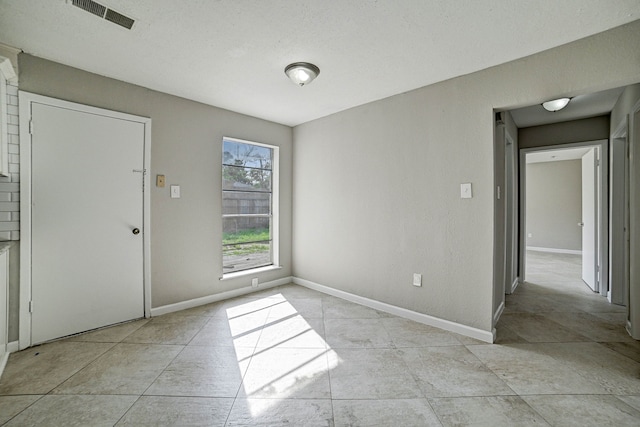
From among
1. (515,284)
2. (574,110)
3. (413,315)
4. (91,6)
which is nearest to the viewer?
(91,6)

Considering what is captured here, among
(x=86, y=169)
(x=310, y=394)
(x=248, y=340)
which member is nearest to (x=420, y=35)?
(x=310, y=394)

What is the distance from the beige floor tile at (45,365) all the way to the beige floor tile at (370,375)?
1953mm

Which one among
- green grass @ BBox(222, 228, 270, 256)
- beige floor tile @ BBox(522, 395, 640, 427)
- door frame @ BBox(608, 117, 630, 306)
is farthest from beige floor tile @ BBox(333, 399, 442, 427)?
door frame @ BBox(608, 117, 630, 306)

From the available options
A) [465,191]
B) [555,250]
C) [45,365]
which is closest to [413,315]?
[465,191]

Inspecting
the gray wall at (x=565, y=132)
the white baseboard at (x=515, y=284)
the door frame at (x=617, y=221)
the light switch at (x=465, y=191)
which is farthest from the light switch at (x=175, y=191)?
the door frame at (x=617, y=221)

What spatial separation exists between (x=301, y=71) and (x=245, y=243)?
2522mm

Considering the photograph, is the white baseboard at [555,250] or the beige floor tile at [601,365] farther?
the white baseboard at [555,250]

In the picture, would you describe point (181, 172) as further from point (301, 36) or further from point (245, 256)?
point (301, 36)

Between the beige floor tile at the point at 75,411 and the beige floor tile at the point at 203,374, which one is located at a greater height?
the beige floor tile at the point at 203,374

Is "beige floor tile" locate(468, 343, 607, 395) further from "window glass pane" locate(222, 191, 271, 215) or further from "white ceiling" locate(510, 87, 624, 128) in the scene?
"window glass pane" locate(222, 191, 271, 215)

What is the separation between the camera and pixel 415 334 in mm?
2648

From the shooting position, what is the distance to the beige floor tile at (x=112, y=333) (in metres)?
2.53

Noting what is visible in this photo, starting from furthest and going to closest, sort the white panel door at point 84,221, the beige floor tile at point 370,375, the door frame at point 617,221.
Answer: the door frame at point 617,221, the white panel door at point 84,221, the beige floor tile at point 370,375

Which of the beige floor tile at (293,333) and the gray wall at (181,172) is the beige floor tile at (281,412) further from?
the gray wall at (181,172)
